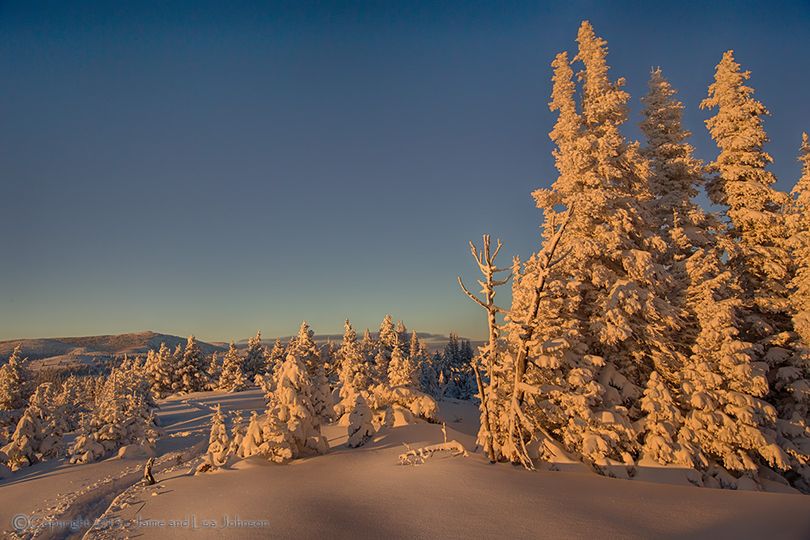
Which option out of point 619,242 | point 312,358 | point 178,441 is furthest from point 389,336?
point 619,242

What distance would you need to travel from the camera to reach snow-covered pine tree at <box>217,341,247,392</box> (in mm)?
60550

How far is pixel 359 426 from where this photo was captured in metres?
15.6

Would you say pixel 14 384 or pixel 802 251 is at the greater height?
pixel 802 251

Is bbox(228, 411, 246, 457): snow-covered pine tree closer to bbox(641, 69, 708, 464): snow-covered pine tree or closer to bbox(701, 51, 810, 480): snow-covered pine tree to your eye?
bbox(641, 69, 708, 464): snow-covered pine tree

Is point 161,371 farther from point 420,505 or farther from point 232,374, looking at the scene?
point 420,505

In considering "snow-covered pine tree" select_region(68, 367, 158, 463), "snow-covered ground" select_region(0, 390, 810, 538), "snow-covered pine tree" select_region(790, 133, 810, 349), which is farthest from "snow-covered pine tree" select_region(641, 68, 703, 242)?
"snow-covered pine tree" select_region(68, 367, 158, 463)

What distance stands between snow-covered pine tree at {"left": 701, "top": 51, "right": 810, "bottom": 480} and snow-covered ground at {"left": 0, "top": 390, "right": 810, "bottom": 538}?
342 inches

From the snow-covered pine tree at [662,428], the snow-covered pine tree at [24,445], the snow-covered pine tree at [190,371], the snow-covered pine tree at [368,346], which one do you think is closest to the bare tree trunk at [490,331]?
the snow-covered pine tree at [662,428]

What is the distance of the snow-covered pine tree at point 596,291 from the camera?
1283 cm

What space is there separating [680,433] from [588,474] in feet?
14.7

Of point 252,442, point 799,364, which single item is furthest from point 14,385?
point 799,364

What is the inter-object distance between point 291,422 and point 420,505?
7.45 metres

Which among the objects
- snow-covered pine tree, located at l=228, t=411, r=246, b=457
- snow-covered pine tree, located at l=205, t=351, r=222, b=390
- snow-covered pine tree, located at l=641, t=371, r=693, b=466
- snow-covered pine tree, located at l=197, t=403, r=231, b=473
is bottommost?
snow-covered pine tree, located at l=205, t=351, r=222, b=390

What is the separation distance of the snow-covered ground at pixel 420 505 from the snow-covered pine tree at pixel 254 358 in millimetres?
59611
